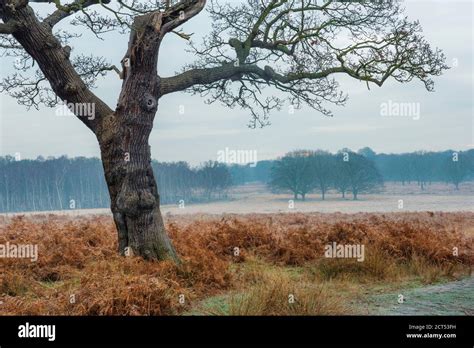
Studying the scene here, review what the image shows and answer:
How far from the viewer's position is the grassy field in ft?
28.7

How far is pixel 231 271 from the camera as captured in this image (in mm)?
11664

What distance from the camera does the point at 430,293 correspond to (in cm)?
1059

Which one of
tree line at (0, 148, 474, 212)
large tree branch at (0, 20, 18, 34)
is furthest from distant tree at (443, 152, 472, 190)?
large tree branch at (0, 20, 18, 34)

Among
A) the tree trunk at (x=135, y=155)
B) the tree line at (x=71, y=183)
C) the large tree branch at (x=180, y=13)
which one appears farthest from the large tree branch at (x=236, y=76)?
the tree line at (x=71, y=183)

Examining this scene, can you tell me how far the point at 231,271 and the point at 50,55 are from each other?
6108 mm

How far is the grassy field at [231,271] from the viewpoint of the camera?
28.7ft

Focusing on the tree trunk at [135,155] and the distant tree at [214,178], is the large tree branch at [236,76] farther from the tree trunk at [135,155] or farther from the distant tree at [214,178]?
the distant tree at [214,178]

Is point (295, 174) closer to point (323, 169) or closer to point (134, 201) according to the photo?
point (323, 169)

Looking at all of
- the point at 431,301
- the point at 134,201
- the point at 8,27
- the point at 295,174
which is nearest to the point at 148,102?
the point at 134,201

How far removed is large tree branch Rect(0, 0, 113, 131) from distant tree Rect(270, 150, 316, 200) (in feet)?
29.4

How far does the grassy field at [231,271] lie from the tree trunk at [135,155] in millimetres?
695

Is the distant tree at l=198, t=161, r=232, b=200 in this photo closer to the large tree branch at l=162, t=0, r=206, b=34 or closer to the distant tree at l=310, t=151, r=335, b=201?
the distant tree at l=310, t=151, r=335, b=201

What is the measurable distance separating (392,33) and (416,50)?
80cm
